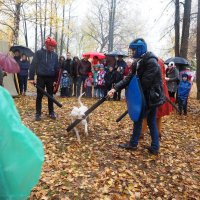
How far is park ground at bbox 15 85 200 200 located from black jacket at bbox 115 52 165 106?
1150mm

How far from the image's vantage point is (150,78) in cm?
538

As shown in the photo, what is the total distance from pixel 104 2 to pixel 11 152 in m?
39.0

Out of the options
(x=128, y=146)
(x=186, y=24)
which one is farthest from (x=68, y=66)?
(x=128, y=146)

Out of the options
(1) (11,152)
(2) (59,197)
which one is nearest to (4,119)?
(1) (11,152)

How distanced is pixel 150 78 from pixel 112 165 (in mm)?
1682

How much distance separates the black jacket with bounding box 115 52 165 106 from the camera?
17.6 feet

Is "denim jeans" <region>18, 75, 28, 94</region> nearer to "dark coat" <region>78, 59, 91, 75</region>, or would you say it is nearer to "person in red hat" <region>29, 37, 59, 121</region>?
"dark coat" <region>78, 59, 91, 75</region>

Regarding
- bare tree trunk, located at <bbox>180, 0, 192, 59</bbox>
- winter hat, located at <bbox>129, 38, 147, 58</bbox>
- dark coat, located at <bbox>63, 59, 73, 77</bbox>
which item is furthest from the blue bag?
bare tree trunk, located at <bbox>180, 0, 192, 59</bbox>

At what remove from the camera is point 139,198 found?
419 centimetres

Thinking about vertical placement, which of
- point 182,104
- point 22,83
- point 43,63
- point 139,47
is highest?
point 139,47

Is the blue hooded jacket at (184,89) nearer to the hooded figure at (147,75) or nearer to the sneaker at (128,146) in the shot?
the sneaker at (128,146)

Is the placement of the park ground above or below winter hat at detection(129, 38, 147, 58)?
below

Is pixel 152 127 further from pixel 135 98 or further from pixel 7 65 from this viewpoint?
pixel 7 65

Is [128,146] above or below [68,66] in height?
below
